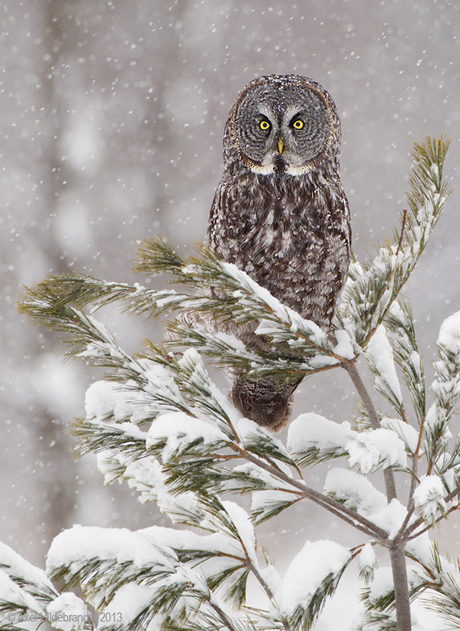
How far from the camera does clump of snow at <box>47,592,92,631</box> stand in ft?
1.95

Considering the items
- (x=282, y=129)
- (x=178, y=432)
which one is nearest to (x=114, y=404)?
(x=178, y=432)

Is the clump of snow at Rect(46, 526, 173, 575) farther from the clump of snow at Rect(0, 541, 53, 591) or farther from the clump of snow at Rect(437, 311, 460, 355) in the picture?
the clump of snow at Rect(437, 311, 460, 355)

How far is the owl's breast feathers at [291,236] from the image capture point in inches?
31.9

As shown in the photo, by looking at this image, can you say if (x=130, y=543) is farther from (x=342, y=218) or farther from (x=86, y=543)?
(x=342, y=218)

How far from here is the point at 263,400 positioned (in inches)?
36.9

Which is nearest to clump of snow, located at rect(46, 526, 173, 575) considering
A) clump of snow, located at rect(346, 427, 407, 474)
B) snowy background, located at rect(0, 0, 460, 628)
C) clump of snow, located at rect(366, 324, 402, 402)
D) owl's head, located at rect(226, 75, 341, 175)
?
clump of snow, located at rect(346, 427, 407, 474)

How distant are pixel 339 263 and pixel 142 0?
2590mm

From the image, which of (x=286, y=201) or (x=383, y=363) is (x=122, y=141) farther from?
(x=383, y=363)

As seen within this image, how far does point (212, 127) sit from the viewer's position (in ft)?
9.20

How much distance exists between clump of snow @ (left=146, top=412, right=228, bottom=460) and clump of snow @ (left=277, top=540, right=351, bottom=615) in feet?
0.73

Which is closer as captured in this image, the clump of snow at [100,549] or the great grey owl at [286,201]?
the clump of snow at [100,549]

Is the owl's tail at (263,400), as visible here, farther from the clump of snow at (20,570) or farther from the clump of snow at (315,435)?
the clump of snow at (20,570)

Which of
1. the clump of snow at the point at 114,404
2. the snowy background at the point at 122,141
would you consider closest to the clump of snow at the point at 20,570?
the clump of snow at the point at 114,404

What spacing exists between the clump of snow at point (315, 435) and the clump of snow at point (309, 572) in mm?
130
